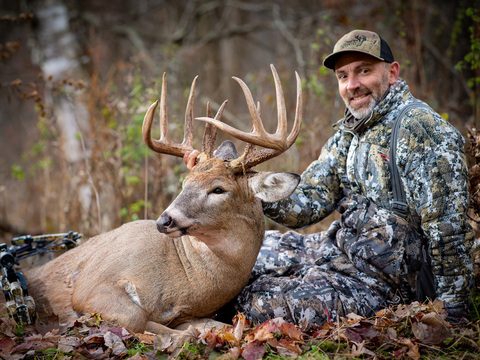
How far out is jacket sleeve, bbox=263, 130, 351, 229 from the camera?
398cm

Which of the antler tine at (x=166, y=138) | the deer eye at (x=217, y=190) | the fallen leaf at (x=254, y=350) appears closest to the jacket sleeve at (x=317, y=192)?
the deer eye at (x=217, y=190)

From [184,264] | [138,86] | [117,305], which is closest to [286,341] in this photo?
[184,264]

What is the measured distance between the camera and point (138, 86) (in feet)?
20.4

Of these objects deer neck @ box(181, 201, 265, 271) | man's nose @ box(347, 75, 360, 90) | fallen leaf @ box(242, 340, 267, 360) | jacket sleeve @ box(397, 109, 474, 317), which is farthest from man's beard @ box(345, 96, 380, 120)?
fallen leaf @ box(242, 340, 267, 360)

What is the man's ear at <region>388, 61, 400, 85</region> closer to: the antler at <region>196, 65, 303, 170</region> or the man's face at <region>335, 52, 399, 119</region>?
the man's face at <region>335, 52, 399, 119</region>

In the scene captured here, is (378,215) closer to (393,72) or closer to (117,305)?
(393,72)

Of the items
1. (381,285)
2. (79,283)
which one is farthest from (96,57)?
(381,285)

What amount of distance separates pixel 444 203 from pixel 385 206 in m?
0.46

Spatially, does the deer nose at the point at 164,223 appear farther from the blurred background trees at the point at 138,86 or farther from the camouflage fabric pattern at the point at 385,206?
the blurred background trees at the point at 138,86

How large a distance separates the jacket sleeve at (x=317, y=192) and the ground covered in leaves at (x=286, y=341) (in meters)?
1.01

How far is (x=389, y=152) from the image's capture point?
3.47 m

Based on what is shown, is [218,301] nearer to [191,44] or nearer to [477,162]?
[477,162]

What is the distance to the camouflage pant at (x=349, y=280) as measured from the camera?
3457 millimetres

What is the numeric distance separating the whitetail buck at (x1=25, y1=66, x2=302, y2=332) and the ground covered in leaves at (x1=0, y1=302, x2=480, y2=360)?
0.28 meters
